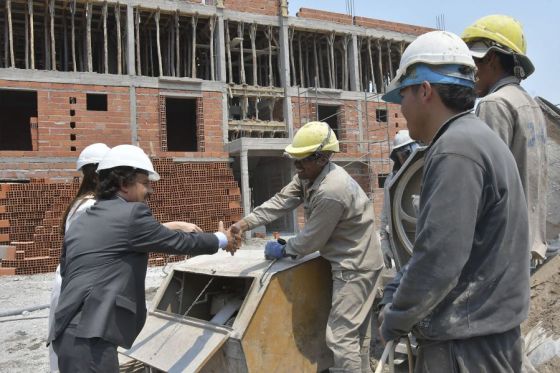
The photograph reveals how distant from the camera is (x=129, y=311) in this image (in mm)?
2426

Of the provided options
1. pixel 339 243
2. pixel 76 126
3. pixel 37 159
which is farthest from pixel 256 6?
pixel 339 243

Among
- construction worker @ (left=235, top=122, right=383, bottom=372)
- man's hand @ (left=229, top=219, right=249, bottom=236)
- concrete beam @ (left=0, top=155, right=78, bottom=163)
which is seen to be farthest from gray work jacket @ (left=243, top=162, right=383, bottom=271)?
concrete beam @ (left=0, top=155, right=78, bottom=163)

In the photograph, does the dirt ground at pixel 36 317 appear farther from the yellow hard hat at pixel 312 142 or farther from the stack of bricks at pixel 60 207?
the yellow hard hat at pixel 312 142

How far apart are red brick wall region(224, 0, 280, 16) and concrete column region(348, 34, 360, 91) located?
3.70 m

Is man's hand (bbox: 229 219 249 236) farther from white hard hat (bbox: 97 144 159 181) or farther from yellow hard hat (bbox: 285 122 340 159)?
white hard hat (bbox: 97 144 159 181)

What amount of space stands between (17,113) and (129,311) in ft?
71.2

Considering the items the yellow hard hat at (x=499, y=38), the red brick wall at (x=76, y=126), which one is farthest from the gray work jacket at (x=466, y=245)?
the red brick wall at (x=76, y=126)

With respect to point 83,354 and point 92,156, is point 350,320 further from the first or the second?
point 92,156

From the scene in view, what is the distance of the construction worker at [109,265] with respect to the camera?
2.30 m

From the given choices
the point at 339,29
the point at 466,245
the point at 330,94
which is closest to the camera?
the point at 466,245

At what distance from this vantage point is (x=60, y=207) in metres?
12.4

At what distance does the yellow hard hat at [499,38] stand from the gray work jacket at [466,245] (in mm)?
1068

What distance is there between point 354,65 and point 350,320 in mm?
18147

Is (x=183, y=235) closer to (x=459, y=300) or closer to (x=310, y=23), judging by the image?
(x=459, y=300)
